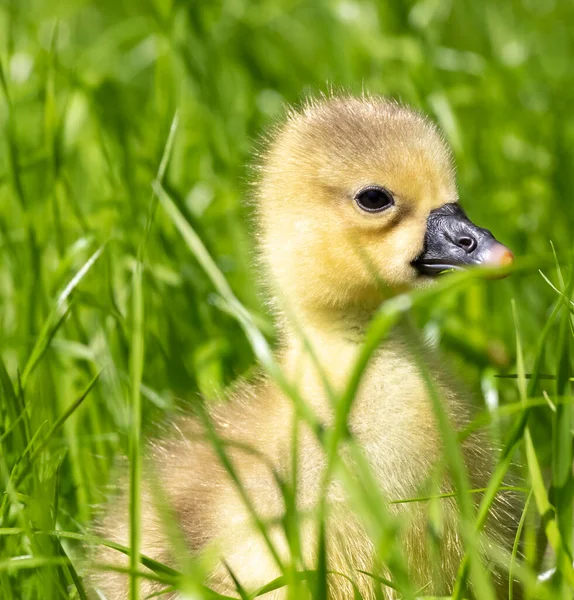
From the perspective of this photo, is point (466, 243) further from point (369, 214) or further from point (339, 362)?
point (339, 362)

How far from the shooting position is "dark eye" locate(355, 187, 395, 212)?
6.93ft

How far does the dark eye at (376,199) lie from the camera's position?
2113mm

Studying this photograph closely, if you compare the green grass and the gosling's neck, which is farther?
the gosling's neck

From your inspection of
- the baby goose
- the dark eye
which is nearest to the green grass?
the baby goose

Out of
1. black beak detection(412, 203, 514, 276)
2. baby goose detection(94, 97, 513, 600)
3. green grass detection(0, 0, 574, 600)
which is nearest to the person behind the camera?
green grass detection(0, 0, 574, 600)

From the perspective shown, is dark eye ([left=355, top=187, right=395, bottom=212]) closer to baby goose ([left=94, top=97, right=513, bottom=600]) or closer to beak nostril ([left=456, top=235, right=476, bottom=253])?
baby goose ([left=94, top=97, right=513, bottom=600])

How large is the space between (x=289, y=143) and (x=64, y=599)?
3.34 feet

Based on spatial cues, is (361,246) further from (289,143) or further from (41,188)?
(41,188)

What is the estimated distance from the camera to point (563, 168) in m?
3.29

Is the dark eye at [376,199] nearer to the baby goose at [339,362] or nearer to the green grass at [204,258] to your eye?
the baby goose at [339,362]

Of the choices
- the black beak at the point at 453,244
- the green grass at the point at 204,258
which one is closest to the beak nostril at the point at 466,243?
the black beak at the point at 453,244

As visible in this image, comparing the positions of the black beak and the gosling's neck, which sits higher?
the black beak

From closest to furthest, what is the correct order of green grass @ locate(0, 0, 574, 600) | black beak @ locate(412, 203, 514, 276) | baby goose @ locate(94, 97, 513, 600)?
green grass @ locate(0, 0, 574, 600) < baby goose @ locate(94, 97, 513, 600) < black beak @ locate(412, 203, 514, 276)

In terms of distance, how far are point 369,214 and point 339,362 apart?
285 mm
